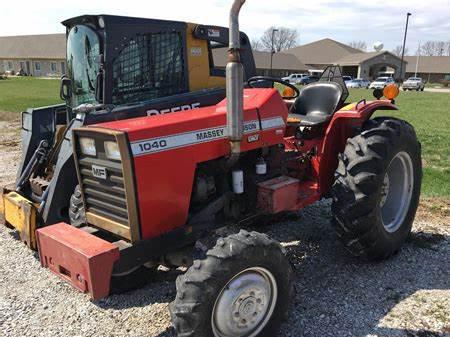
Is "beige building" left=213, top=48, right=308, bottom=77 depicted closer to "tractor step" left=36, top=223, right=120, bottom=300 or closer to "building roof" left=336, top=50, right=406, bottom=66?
"building roof" left=336, top=50, right=406, bottom=66

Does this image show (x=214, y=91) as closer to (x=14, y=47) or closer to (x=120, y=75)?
(x=120, y=75)

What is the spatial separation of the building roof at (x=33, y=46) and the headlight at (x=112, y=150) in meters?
65.4

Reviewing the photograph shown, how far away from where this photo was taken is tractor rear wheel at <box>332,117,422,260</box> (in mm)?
3662

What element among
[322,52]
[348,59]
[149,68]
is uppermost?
[149,68]

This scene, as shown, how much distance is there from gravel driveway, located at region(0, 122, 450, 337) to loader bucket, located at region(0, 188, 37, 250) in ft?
1.08

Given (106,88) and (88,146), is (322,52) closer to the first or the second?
(106,88)

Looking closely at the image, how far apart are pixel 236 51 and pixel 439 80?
246 feet

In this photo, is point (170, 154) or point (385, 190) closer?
point (170, 154)

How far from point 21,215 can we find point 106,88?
1.44m

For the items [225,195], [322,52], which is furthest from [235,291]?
[322,52]

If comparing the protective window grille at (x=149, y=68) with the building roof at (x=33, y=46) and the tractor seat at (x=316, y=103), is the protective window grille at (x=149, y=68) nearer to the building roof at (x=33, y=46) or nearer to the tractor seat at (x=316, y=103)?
the tractor seat at (x=316, y=103)

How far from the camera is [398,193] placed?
4.39 meters

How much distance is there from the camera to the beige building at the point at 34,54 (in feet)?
210

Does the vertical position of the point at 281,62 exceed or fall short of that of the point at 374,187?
it falls short
